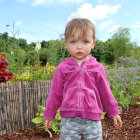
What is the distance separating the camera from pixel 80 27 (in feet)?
8.20

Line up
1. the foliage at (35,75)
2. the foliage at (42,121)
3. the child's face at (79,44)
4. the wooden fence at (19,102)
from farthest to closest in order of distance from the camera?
the foliage at (35,75)
the wooden fence at (19,102)
the foliage at (42,121)
the child's face at (79,44)

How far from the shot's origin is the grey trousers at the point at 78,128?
2533mm

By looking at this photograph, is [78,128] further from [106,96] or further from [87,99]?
[106,96]

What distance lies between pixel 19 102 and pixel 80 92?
137 inches

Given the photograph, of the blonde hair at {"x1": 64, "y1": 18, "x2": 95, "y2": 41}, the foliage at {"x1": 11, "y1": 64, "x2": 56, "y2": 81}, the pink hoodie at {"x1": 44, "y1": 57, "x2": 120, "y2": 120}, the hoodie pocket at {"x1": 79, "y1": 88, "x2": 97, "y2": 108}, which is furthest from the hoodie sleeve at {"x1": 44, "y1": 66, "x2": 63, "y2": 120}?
the foliage at {"x1": 11, "y1": 64, "x2": 56, "y2": 81}

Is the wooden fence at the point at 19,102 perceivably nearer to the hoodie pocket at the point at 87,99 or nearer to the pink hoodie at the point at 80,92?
the pink hoodie at the point at 80,92

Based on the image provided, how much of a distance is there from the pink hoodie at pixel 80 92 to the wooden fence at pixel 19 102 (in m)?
3.13

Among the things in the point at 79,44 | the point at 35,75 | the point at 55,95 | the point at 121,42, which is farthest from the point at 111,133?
the point at 121,42

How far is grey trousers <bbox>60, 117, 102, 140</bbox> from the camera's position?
253 centimetres

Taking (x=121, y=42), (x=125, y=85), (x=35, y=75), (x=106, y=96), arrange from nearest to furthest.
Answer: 1. (x=106, y=96)
2. (x=125, y=85)
3. (x=35, y=75)
4. (x=121, y=42)

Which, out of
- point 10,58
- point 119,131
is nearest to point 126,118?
point 119,131

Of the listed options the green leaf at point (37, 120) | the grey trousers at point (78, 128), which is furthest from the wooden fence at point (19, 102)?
the grey trousers at point (78, 128)

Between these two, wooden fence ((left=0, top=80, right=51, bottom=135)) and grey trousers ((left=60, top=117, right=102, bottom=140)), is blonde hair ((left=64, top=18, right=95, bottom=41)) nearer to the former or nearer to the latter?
grey trousers ((left=60, top=117, right=102, bottom=140))

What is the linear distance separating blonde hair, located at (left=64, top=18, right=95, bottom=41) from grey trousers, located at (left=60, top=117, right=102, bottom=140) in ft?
2.41
